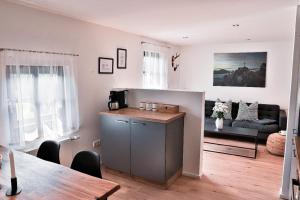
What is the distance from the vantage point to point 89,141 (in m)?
3.66

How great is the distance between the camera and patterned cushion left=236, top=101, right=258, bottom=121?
5.49 metres

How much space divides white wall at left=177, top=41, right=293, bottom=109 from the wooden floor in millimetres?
2173

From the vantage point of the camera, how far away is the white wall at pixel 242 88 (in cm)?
553

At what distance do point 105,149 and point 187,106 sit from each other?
1.38m

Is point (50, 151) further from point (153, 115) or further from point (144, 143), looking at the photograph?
point (153, 115)

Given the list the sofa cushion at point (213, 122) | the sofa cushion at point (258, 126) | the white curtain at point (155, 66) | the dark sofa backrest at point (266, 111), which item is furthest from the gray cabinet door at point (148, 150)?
the dark sofa backrest at point (266, 111)

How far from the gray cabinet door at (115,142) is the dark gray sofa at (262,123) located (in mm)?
2729

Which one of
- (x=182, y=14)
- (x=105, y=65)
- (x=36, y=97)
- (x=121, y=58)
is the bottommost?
(x=36, y=97)

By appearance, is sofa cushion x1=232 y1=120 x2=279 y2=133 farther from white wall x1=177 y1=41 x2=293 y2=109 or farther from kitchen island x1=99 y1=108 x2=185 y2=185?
kitchen island x1=99 y1=108 x2=185 y2=185

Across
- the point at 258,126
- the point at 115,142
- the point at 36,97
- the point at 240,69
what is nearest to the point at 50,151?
the point at 36,97

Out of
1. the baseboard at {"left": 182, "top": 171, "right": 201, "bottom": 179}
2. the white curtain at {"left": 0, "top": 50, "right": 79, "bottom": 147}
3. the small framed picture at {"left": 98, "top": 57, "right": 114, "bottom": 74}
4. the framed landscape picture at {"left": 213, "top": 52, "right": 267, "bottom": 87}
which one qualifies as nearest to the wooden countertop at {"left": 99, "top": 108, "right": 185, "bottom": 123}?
the white curtain at {"left": 0, "top": 50, "right": 79, "bottom": 147}

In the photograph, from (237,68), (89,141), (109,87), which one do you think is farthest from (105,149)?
(237,68)

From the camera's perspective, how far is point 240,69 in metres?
5.98

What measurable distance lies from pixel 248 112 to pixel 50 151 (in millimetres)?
4618
